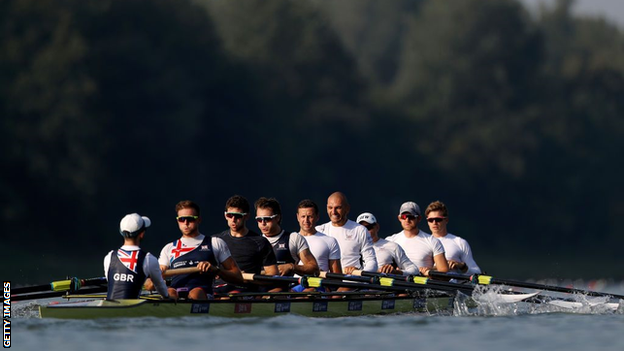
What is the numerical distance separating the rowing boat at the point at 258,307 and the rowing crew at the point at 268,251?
18 cm

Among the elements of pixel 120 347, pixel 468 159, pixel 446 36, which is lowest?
→ pixel 120 347

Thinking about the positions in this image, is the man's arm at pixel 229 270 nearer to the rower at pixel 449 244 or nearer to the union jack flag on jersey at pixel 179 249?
the union jack flag on jersey at pixel 179 249

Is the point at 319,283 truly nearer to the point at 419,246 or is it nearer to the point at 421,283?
the point at 421,283

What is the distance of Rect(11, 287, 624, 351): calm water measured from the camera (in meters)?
12.2

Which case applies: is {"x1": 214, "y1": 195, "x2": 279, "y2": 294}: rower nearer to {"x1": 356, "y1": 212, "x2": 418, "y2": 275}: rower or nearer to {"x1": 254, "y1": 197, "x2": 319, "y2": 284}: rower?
{"x1": 254, "y1": 197, "x2": 319, "y2": 284}: rower

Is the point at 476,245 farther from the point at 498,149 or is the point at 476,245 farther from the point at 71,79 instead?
the point at 71,79

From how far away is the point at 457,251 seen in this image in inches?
733

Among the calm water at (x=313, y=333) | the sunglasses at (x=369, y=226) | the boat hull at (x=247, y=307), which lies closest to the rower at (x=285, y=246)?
the boat hull at (x=247, y=307)

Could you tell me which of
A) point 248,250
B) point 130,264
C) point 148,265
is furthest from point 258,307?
point 130,264

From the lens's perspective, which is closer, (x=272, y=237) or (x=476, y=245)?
(x=272, y=237)

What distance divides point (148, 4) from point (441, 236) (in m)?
33.5

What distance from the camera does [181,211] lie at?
13.6 metres

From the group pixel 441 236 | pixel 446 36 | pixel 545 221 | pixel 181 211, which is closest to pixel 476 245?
pixel 545 221

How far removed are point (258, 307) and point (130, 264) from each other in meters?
2.17
